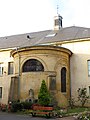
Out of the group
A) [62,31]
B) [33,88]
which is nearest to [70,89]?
[33,88]

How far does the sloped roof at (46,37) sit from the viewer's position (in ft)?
99.0

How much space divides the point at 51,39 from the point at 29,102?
11.1m

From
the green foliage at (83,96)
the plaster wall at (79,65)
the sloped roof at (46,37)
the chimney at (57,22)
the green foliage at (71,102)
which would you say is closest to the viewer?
the green foliage at (71,102)

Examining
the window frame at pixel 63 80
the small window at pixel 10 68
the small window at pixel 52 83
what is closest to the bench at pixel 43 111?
the small window at pixel 52 83

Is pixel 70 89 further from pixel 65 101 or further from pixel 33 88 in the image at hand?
pixel 33 88

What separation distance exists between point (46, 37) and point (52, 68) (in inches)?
356

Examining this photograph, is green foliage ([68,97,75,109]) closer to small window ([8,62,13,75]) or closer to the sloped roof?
the sloped roof

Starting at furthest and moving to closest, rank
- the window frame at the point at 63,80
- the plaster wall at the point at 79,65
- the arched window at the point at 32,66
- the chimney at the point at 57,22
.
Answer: the chimney at the point at 57,22 < the plaster wall at the point at 79,65 < the window frame at the point at 63,80 < the arched window at the point at 32,66

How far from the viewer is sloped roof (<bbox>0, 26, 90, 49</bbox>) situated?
30170mm

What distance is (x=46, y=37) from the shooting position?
32.9 meters

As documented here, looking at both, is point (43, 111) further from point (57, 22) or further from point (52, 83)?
point (57, 22)

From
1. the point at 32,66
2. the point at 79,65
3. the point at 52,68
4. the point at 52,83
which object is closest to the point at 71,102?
the point at 52,83

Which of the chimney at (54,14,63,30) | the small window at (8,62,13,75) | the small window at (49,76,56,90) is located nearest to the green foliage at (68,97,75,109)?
the small window at (49,76,56,90)

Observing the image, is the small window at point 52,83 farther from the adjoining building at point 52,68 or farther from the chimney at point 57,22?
the chimney at point 57,22
